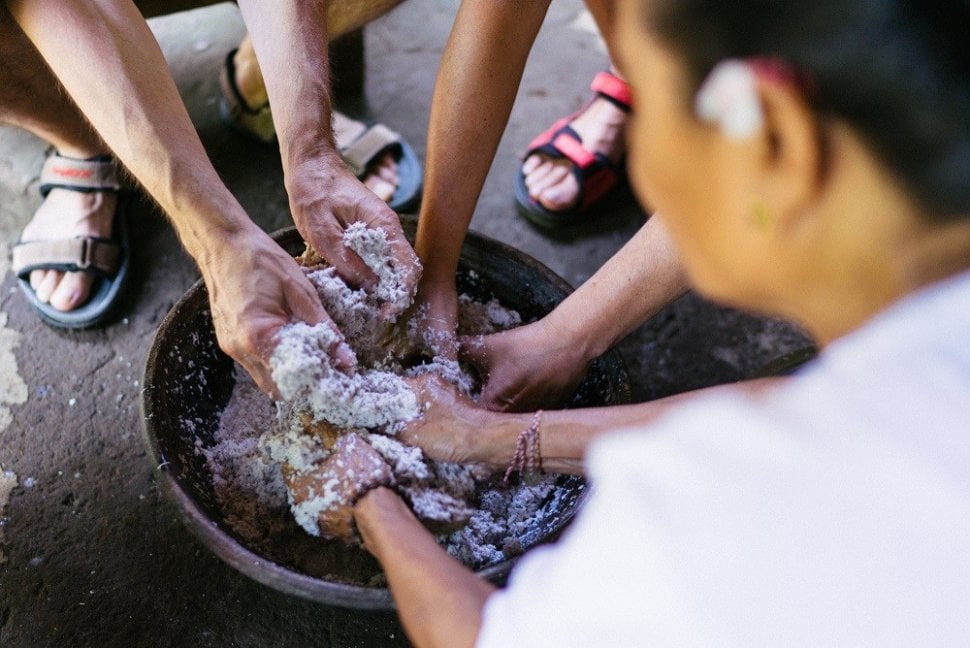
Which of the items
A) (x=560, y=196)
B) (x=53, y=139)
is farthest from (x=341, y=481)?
(x=53, y=139)

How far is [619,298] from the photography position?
123 centimetres

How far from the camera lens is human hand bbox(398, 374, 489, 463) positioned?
111 centimetres

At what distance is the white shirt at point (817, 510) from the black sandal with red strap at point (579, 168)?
1.35 m

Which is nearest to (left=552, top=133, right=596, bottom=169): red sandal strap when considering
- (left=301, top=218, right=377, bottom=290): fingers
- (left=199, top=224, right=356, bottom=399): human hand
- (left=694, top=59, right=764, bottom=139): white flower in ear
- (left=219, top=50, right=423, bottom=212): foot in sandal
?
(left=219, top=50, right=423, bottom=212): foot in sandal

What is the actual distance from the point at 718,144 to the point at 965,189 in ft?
0.53

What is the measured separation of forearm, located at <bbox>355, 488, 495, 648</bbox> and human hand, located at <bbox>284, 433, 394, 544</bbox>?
0.02 meters

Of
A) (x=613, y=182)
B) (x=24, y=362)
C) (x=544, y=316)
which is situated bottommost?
(x=613, y=182)

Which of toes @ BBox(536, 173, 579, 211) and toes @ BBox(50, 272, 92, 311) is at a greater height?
toes @ BBox(50, 272, 92, 311)

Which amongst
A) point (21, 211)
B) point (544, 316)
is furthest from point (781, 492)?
point (21, 211)

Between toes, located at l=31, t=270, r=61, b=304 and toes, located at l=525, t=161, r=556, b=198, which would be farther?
toes, located at l=525, t=161, r=556, b=198

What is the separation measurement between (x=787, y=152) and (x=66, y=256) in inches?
60.4

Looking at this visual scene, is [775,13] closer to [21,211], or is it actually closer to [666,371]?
[666,371]

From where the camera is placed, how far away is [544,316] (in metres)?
1.36

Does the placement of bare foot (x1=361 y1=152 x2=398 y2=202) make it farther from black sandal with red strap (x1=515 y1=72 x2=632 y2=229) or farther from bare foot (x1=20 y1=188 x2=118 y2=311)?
bare foot (x1=20 y1=188 x2=118 y2=311)
